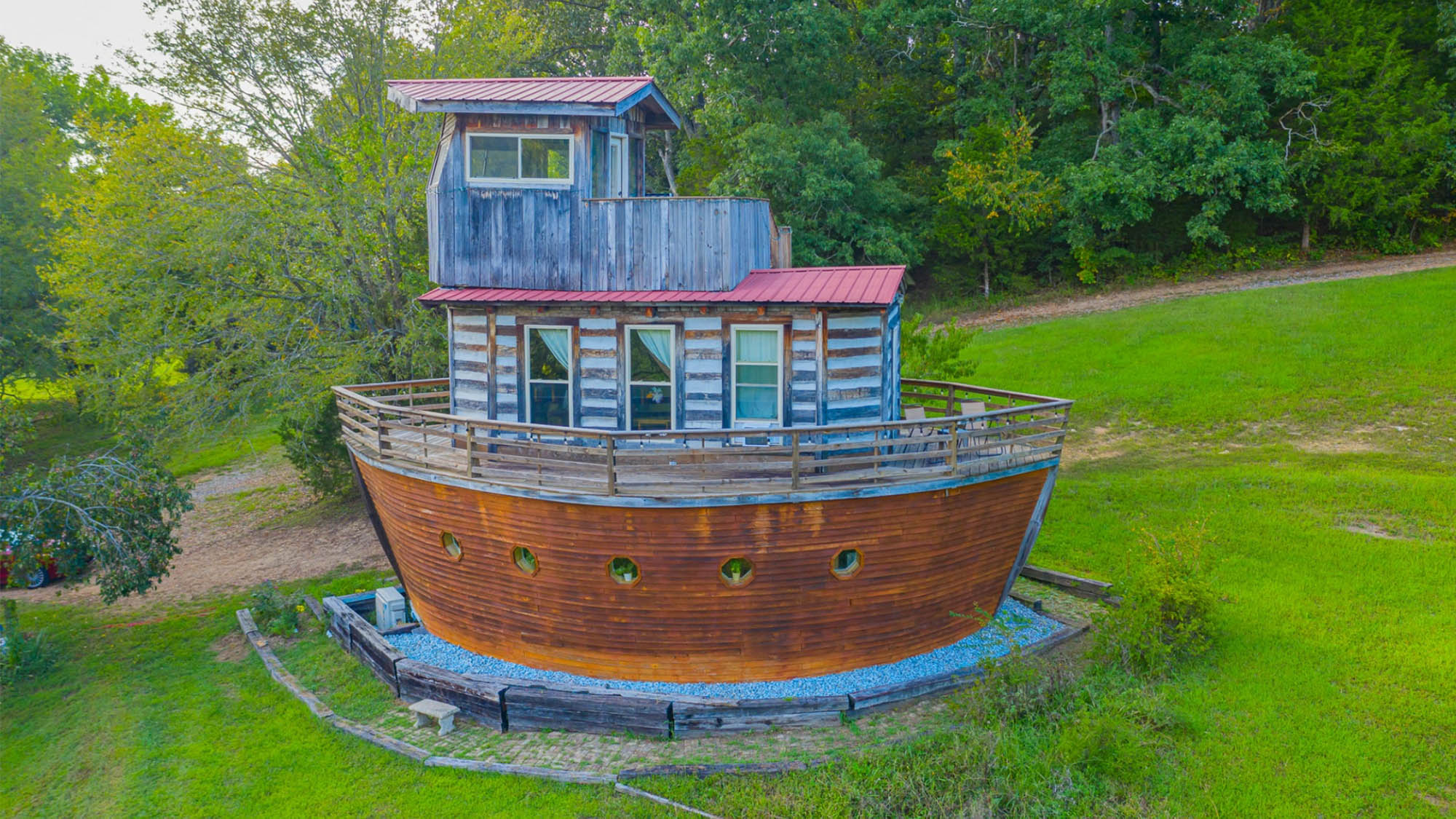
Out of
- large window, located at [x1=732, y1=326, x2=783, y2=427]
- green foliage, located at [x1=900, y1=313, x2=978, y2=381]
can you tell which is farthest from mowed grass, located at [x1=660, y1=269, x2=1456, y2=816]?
large window, located at [x1=732, y1=326, x2=783, y2=427]

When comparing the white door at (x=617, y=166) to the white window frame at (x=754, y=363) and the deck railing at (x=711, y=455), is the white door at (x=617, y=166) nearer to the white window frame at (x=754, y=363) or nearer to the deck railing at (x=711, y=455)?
the white window frame at (x=754, y=363)

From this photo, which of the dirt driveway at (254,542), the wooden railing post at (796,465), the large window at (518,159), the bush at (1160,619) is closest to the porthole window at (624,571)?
the wooden railing post at (796,465)

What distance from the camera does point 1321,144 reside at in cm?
3316

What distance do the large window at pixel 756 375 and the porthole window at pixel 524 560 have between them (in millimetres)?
3448

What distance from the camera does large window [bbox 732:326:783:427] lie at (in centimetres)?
1335

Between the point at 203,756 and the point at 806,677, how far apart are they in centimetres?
835

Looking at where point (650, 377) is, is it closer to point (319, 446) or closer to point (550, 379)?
point (550, 379)

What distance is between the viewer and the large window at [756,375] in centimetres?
1335

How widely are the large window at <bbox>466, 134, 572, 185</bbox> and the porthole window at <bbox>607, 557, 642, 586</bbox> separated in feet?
19.0

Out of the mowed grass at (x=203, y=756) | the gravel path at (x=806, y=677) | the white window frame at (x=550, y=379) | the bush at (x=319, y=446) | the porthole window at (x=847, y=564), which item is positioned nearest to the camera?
the mowed grass at (x=203, y=756)

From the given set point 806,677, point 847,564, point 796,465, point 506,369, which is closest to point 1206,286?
point 847,564

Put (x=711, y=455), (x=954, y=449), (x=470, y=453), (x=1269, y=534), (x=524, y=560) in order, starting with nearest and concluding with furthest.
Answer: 1. (x=711, y=455)
2. (x=954, y=449)
3. (x=470, y=453)
4. (x=524, y=560)
5. (x=1269, y=534)

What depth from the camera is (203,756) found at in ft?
41.6

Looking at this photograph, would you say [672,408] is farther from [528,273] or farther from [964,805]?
[964,805]
